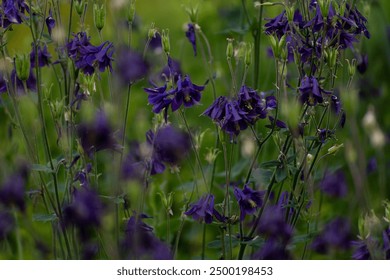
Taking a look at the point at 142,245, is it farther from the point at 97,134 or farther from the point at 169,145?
the point at 97,134

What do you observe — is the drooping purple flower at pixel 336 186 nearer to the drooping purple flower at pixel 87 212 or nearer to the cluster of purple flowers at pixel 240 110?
the cluster of purple flowers at pixel 240 110

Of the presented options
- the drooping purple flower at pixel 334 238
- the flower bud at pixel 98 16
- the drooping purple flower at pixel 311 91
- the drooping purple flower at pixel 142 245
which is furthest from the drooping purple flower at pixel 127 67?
the drooping purple flower at pixel 334 238

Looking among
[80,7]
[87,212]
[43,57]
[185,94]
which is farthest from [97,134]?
[43,57]

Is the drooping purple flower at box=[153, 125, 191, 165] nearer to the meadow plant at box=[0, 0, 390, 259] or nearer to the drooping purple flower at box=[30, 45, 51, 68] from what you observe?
the meadow plant at box=[0, 0, 390, 259]

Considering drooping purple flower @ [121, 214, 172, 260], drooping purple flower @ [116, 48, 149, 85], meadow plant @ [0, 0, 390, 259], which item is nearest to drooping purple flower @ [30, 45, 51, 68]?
meadow plant @ [0, 0, 390, 259]
